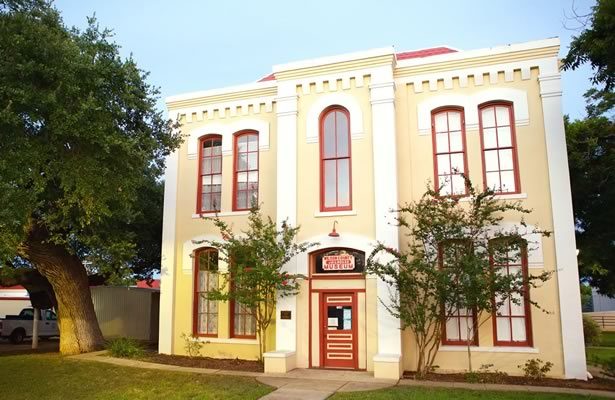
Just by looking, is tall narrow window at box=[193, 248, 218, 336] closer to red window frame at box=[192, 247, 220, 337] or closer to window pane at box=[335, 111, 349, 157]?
red window frame at box=[192, 247, 220, 337]

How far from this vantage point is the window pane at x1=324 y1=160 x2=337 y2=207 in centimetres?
1421

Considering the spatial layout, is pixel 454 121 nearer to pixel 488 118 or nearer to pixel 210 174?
pixel 488 118

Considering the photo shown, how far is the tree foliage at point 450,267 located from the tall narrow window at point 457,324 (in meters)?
0.03

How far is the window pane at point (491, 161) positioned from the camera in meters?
13.5

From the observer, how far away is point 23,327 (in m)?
24.2

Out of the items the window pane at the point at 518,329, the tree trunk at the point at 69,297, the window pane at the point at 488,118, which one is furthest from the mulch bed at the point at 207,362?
the window pane at the point at 488,118

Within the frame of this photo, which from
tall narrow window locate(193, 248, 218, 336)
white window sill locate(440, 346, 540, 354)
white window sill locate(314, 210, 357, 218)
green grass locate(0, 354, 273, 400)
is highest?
white window sill locate(314, 210, 357, 218)

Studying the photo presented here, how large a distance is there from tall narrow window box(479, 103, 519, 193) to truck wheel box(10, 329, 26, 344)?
829 inches

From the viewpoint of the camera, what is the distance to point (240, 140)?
16.2 metres

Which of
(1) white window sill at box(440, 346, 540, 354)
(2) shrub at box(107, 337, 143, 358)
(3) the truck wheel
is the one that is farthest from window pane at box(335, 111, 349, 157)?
(3) the truck wheel

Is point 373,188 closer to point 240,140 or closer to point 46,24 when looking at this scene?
point 240,140

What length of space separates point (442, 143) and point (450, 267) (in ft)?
12.3

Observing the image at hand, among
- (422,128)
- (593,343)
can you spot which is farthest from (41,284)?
(593,343)

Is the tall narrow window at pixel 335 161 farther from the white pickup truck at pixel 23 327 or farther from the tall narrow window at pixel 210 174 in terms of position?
the white pickup truck at pixel 23 327
